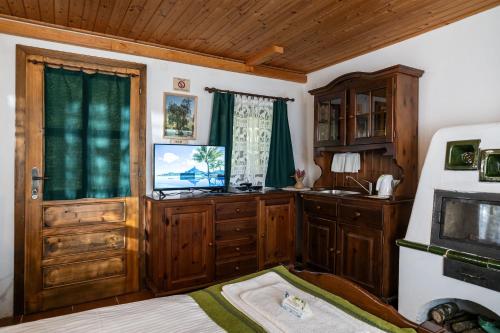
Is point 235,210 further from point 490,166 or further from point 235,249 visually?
point 490,166

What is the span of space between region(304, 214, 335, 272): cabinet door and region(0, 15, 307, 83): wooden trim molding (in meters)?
1.89

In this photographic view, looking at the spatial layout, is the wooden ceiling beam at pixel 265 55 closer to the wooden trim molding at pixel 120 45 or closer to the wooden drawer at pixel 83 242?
the wooden trim molding at pixel 120 45

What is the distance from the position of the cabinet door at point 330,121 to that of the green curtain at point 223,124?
101 centimetres

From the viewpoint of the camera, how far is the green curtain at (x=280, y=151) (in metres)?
3.97

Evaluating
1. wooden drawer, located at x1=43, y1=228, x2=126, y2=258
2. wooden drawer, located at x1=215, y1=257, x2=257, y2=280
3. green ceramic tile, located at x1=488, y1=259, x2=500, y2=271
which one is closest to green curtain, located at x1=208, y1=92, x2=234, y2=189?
wooden drawer, located at x1=215, y1=257, x2=257, y2=280

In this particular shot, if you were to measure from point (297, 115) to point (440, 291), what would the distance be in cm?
270

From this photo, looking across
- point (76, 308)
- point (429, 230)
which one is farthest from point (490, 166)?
point (76, 308)

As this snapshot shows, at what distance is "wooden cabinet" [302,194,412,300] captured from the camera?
271 cm

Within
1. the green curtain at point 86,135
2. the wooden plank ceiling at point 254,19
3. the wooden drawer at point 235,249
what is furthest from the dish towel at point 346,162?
the green curtain at point 86,135

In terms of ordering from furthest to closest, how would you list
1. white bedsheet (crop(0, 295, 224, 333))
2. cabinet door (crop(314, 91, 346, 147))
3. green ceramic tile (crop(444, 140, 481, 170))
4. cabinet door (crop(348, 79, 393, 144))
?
cabinet door (crop(314, 91, 346, 147)), cabinet door (crop(348, 79, 393, 144)), green ceramic tile (crop(444, 140, 481, 170)), white bedsheet (crop(0, 295, 224, 333))

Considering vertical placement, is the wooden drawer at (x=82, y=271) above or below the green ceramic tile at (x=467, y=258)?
below

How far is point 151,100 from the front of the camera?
3.28 meters

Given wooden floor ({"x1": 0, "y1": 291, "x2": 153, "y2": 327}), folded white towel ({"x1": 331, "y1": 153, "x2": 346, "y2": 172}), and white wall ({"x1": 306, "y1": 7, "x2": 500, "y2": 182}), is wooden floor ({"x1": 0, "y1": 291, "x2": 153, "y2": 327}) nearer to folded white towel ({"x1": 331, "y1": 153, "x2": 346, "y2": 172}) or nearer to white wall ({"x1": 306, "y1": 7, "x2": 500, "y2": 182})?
folded white towel ({"x1": 331, "y1": 153, "x2": 346, "y2": 172})

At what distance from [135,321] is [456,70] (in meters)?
3.01
